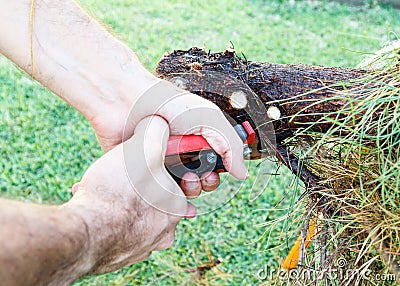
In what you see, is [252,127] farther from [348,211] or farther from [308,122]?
[348,211]

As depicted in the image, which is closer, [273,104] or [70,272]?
[70,272]

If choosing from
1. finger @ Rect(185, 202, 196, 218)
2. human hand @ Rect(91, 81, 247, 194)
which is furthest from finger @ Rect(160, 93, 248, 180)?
finger @ Rect(185, 202, 196, 218)

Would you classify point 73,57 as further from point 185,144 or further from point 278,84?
point 278,84

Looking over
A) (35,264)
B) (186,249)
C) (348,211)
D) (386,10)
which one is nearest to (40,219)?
(35,264)

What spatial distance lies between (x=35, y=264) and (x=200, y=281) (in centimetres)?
118

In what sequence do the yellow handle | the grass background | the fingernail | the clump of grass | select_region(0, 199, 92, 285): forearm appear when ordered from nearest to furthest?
select_region(0, 199, 92, 285): forearm
the clump of grass
the fingernail
the yellow handle
the grass background

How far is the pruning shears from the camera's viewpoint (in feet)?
3.44

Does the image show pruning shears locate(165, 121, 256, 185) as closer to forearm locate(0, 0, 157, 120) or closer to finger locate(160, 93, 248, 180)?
finger locate(160, 93, 248, 180)

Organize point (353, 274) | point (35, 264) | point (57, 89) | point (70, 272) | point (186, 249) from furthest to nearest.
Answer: point (186, 249)
point (57, 89)
point (353, 274)
point (70, 272)
point (35, 264)

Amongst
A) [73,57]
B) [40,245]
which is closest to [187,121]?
[73,57]

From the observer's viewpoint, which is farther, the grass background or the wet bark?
the grass background

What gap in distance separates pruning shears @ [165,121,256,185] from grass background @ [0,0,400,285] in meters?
0.17

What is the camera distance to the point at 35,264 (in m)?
0.69

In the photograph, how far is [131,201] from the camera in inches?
37.0
